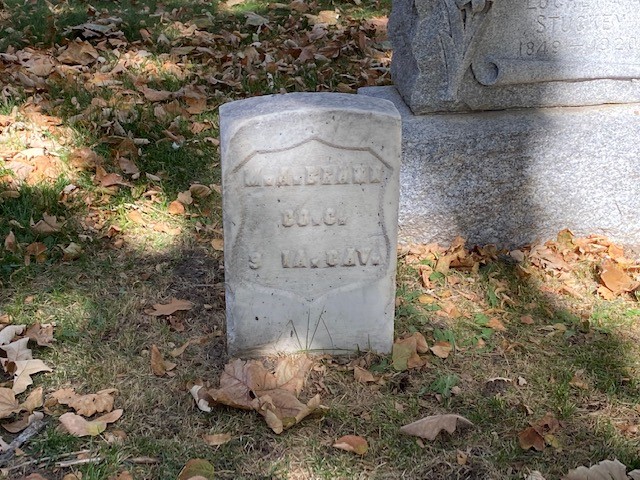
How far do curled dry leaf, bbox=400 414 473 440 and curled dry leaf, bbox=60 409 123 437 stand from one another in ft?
3.21

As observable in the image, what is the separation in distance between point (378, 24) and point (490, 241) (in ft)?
9.98

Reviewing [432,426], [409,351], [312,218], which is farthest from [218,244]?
[432,426]

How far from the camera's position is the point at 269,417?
2.71 meters

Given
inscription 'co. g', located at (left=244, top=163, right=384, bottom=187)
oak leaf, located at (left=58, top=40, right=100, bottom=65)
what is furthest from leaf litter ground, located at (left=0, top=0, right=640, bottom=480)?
inscription 'co. g', located at (left=244, top=163, right=384, bottom=187)

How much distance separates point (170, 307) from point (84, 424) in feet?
2.39

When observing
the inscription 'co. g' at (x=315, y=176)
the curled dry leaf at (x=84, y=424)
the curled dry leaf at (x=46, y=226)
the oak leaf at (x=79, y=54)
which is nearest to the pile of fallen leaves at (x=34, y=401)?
the curled dry leaf at (x=84, y=424)

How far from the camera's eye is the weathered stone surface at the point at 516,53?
3516 millimetres

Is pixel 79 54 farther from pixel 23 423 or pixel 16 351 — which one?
pixel 23 423

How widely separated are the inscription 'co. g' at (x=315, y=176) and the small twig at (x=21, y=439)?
1.05m

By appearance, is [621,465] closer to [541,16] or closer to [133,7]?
[541,16]

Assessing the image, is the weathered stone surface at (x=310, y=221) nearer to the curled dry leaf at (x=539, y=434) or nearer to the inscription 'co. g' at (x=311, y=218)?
the inscription 'co. g' at (x=311, y=218)

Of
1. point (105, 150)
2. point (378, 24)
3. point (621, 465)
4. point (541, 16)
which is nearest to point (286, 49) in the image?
point (378, 24)

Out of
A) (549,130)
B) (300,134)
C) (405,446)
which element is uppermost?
(300,134)

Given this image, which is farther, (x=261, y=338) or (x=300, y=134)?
(x=261, y=338)
